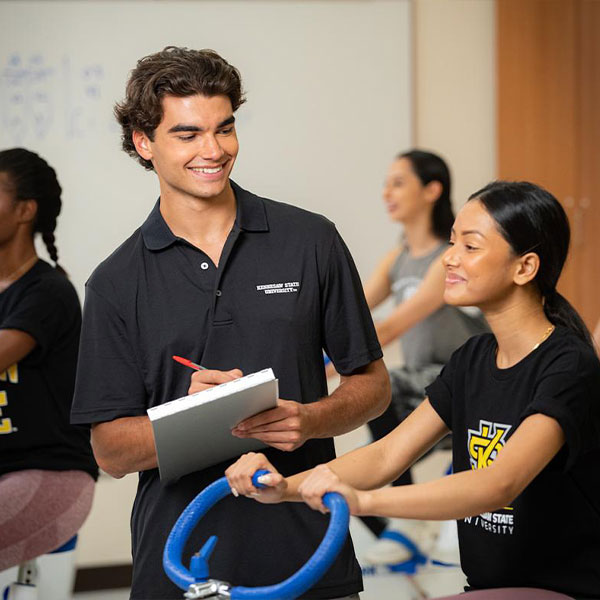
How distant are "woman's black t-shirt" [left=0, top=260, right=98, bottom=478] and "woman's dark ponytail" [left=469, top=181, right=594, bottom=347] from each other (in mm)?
1067

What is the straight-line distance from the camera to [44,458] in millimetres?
2184

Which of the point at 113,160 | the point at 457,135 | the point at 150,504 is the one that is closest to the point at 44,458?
the point at 150,504

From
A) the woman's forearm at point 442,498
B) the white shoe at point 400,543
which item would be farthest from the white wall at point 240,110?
the woman's forearm at point 442,498

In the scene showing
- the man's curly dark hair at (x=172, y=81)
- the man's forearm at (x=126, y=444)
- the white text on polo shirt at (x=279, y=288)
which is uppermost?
the man's curly dark hair at (x=172, y=81)

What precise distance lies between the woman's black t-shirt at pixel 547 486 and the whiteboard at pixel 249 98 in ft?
8.05

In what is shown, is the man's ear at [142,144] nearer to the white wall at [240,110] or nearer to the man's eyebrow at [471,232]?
the man's eyebrow at [471,232]

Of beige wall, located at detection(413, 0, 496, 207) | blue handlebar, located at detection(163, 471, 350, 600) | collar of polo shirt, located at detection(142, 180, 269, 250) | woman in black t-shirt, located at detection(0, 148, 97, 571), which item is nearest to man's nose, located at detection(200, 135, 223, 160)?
collar of polo shirt, located at detection(142, 180, 269, 250)

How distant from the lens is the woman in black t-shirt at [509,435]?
1289 millimetres

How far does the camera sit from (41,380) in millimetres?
2189

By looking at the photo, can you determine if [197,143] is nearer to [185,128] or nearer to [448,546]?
[185,128]

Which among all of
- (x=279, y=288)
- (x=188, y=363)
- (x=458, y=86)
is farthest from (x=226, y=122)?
(x=458, y=86)

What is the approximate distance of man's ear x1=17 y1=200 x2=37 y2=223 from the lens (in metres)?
2.22

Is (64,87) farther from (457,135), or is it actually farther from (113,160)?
(457,135)

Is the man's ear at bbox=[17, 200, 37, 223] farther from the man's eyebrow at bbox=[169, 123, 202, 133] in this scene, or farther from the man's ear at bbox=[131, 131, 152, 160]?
the man's eyebrow at bbox=[169, 123, 202, 133]
